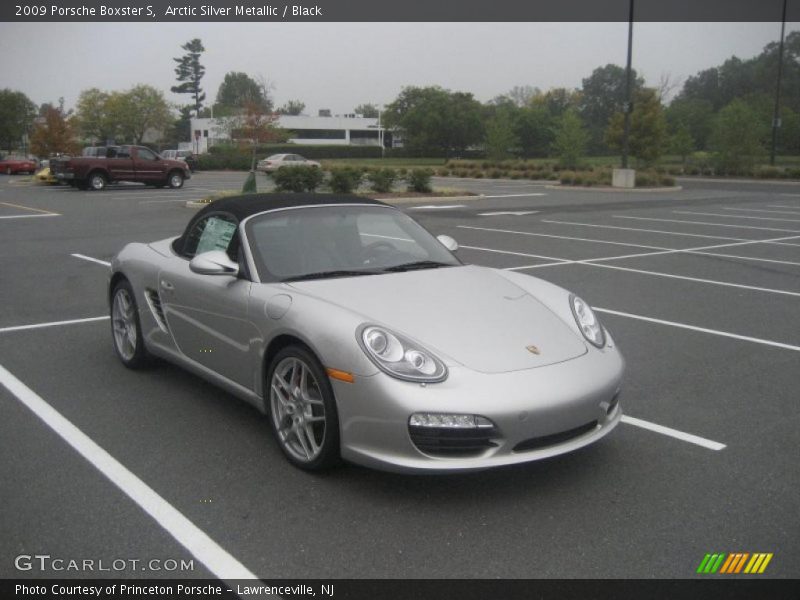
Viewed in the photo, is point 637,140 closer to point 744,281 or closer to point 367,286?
point 744,281

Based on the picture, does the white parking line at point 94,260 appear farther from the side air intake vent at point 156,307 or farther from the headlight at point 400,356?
the headlight at point 400,356

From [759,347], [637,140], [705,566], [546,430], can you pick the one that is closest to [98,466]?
[546,430]

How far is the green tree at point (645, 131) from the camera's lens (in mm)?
42438

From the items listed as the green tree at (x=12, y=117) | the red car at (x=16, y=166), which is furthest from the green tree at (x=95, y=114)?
the red car at (x=16, y=166)

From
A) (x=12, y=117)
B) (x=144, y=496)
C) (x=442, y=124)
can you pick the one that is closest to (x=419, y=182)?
(x=144, y=496)

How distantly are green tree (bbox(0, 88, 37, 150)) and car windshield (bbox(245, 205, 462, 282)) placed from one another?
69063mm

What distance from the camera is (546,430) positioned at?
365 centimetres

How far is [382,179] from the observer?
24.9 meters

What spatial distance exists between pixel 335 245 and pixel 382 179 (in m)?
20.4

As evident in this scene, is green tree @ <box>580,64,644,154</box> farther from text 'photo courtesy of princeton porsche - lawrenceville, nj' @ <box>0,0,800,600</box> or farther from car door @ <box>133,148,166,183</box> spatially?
text 'photo courtesy of princeton porsche - lawrenceville, nj' @ <box>0,0,800,600</box>

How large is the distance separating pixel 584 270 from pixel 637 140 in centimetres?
3440

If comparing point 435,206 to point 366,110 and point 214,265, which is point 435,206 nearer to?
point 214,265

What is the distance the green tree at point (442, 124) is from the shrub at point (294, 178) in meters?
52.5

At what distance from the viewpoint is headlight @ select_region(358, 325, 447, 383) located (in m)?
3.68
